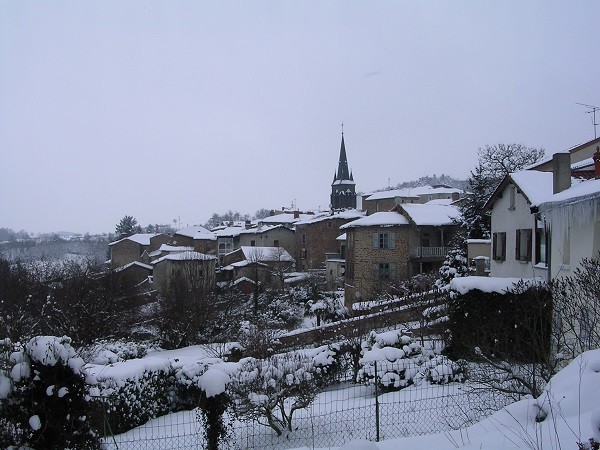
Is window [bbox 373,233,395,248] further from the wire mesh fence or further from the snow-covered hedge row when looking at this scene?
the wire mesh fence

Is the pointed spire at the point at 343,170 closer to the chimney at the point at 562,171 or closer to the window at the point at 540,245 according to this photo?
the window at the point at 540,245

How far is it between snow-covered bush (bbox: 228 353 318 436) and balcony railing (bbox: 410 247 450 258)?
80.6 ft

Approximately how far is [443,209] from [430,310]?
68.9ft

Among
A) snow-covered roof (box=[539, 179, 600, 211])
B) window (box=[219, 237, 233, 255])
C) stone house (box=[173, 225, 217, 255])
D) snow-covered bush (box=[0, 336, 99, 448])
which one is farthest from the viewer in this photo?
stone house (box=[173, 225, 217, 255])

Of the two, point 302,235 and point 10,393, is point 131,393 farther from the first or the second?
point 302,235

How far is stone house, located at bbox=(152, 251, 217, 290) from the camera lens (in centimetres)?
3291

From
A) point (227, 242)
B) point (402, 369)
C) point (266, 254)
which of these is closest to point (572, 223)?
point (402, 369)

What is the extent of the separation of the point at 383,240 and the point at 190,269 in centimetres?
1415

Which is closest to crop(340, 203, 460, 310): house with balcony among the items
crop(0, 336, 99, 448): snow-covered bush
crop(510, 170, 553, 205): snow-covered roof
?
crop(510, 170, 553, 205): snow-covered roof

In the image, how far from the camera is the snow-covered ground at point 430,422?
4191 millimetres

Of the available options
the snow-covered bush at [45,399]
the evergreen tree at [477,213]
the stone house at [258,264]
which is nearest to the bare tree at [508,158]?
the evergreen tree at [477,213]

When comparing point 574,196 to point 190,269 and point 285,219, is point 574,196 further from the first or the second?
point 285,219

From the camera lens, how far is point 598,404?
432 centimetres

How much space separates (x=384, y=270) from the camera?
32594 mm
